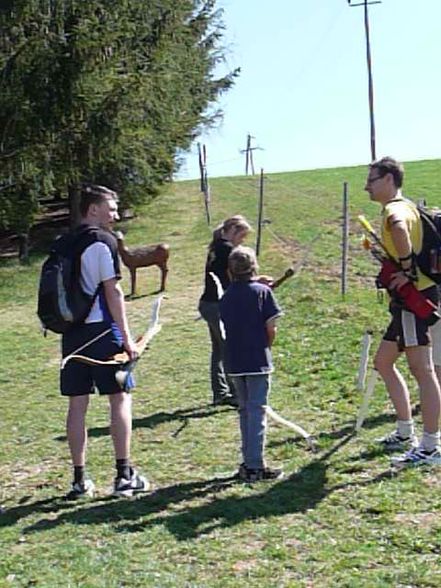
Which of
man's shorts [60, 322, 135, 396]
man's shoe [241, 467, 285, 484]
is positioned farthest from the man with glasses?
man's shorts [60, 322, 135, 396]

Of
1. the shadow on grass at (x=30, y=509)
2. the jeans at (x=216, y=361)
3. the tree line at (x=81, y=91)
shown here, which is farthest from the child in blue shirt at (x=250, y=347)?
the tree line at (x=81, y=91)

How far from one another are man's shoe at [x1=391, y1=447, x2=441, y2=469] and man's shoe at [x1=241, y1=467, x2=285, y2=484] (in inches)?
28.1

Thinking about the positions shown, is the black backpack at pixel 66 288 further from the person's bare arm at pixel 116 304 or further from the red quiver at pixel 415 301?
the red quiver at pixel 415 301

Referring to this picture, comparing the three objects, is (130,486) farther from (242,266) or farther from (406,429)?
(406,429)

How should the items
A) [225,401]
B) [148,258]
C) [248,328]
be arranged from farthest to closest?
[148,258] → [225,401] → [248,328]

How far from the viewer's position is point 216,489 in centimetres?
570

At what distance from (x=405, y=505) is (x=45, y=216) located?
2625cm

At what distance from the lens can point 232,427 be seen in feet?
24.3

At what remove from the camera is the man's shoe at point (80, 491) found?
575cm

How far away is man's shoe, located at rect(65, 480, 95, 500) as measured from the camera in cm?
575

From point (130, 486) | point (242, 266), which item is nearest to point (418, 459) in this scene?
A: point (242, 266)

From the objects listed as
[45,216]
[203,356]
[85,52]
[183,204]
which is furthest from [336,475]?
[183,204]

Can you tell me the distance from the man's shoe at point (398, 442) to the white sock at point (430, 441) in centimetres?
35

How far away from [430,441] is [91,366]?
2095mm
